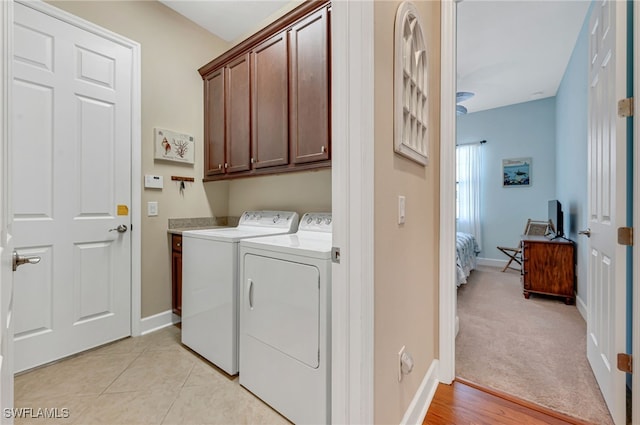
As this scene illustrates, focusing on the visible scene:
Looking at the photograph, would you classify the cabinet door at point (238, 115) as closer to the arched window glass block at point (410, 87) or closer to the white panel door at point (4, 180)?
the arched window glass block at point (410, 87)

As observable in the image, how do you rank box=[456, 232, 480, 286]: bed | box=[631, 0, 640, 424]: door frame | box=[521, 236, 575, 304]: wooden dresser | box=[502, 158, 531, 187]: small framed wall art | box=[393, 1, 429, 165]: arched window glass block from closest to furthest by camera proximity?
box=[393, 1, 429, 165]: arched window glass block < box=[631, 0, 640, 424]: door frame < box=[521, 236, 575, 304]: wooden dresser < box=[456, 232, 480, 286]: bed < box=[502, 158, 531, 187]: small framed wall art

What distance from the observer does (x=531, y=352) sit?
6.72 ft

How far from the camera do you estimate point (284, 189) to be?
99.7 inches

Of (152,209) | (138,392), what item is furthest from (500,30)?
(138,392)

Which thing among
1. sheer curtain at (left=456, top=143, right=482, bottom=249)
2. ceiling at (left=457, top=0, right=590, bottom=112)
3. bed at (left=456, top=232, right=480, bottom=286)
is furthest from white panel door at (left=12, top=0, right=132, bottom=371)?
sheer curtain at (left=456, top=143, right=482, bottom=249)

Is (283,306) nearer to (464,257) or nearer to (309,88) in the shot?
(309,88)

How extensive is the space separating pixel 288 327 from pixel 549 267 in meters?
3.25

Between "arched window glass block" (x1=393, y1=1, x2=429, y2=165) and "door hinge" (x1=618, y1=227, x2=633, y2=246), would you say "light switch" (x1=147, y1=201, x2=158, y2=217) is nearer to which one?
"arched window glass block" (x1=393, y1=1, x2=429, y2=165)

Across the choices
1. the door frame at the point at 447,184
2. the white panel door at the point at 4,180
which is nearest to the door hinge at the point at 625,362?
the door frame at the point at 447,184

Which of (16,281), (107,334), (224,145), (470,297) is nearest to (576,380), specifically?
(470,297)

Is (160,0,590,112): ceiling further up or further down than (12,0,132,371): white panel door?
further up

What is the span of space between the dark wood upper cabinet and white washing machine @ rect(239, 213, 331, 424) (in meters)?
0.73

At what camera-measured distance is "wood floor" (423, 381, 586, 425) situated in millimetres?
1380

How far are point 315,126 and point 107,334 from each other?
7.43 ft
